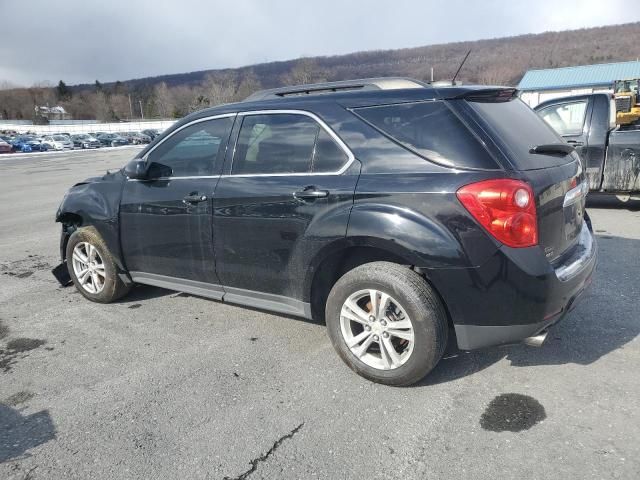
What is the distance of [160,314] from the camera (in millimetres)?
4457

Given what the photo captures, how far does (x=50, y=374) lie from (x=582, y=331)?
379 cm

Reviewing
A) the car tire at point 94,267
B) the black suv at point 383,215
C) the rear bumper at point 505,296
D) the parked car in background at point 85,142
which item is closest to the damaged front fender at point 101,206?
the car tire at point 94,267

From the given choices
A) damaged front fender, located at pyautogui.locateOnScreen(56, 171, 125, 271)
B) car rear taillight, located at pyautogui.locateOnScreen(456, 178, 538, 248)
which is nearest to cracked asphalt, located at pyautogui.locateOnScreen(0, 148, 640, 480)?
damaged front fender, located at pyautogui.locateOnScreen(56, 171, 125, 271)

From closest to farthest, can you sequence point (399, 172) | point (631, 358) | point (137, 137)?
1. point (399, 172)
2. point (631, 358)
3. point (137, 137)

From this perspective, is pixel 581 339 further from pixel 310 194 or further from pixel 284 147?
pixel 284 147

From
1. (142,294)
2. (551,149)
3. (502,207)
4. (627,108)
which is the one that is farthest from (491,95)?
(627,108)

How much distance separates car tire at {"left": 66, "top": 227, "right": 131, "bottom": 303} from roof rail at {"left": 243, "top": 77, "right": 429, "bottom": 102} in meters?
1.99

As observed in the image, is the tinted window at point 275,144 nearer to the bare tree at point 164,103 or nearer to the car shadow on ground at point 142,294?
the car shadow on ground at point 142,294

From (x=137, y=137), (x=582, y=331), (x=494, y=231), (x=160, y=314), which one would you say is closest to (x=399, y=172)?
(x=494, y=231)

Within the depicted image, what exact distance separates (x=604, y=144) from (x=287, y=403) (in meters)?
7.03

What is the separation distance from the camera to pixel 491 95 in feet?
10.4

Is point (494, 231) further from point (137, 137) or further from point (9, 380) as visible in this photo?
point (137, 137)

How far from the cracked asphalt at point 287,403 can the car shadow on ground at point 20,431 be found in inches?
0.4

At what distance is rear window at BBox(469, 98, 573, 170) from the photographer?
286 centimetres
